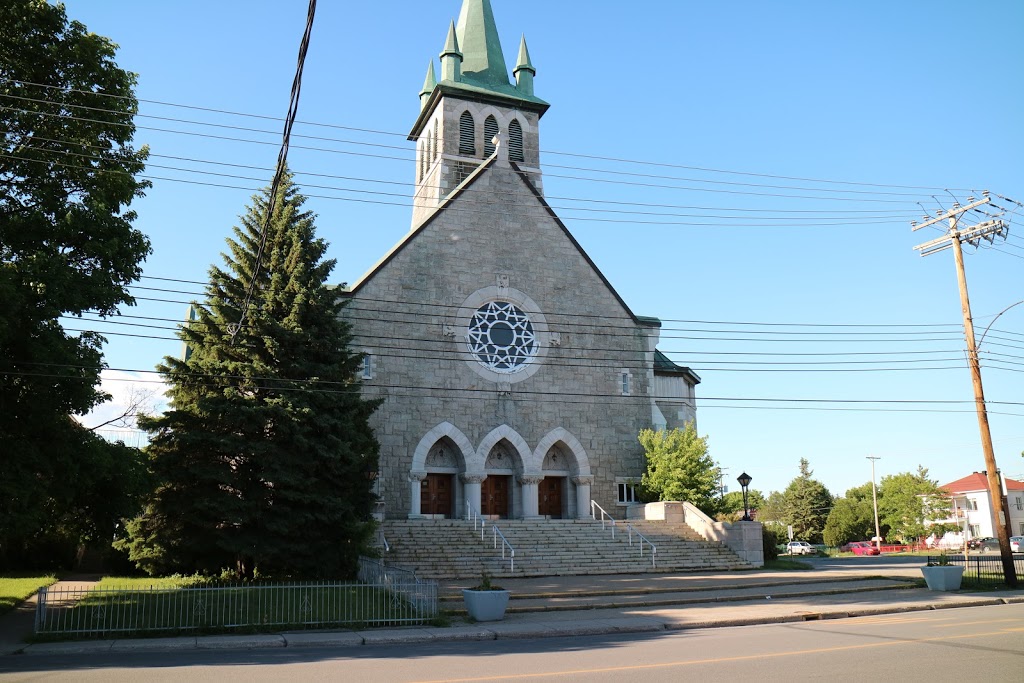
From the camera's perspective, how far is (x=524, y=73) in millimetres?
47344

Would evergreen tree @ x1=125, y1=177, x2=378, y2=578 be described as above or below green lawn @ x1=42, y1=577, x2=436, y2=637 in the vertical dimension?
above

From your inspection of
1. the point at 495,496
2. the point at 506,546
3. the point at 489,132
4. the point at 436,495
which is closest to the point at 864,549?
the point at 495,496

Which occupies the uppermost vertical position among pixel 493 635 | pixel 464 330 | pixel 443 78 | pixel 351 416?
pixel 443 78

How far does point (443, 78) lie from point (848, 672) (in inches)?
1573

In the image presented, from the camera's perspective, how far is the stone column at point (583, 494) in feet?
104

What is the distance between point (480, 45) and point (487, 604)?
38.7 m

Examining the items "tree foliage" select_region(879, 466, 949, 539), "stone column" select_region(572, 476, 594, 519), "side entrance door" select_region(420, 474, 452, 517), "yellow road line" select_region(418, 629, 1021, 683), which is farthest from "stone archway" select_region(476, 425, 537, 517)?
"tree foliage" select_region(879, 466, 949, 539)

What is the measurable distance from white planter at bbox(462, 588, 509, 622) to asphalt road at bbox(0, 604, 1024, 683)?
1.90 metres

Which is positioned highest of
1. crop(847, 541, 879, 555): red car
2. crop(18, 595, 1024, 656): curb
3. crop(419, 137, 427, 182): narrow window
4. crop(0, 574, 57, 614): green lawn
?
crop(419, 137, 427, 182): narrow window

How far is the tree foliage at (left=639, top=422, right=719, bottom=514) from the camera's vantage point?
30.6 m

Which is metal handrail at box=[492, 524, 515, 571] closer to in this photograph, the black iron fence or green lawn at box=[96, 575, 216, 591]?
green lawn at box=[96, 575, 216, 591]

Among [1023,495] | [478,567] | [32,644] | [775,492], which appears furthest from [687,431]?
[775,492]

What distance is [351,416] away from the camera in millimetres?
22078

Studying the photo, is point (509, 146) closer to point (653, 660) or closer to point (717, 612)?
point (717, 612)
